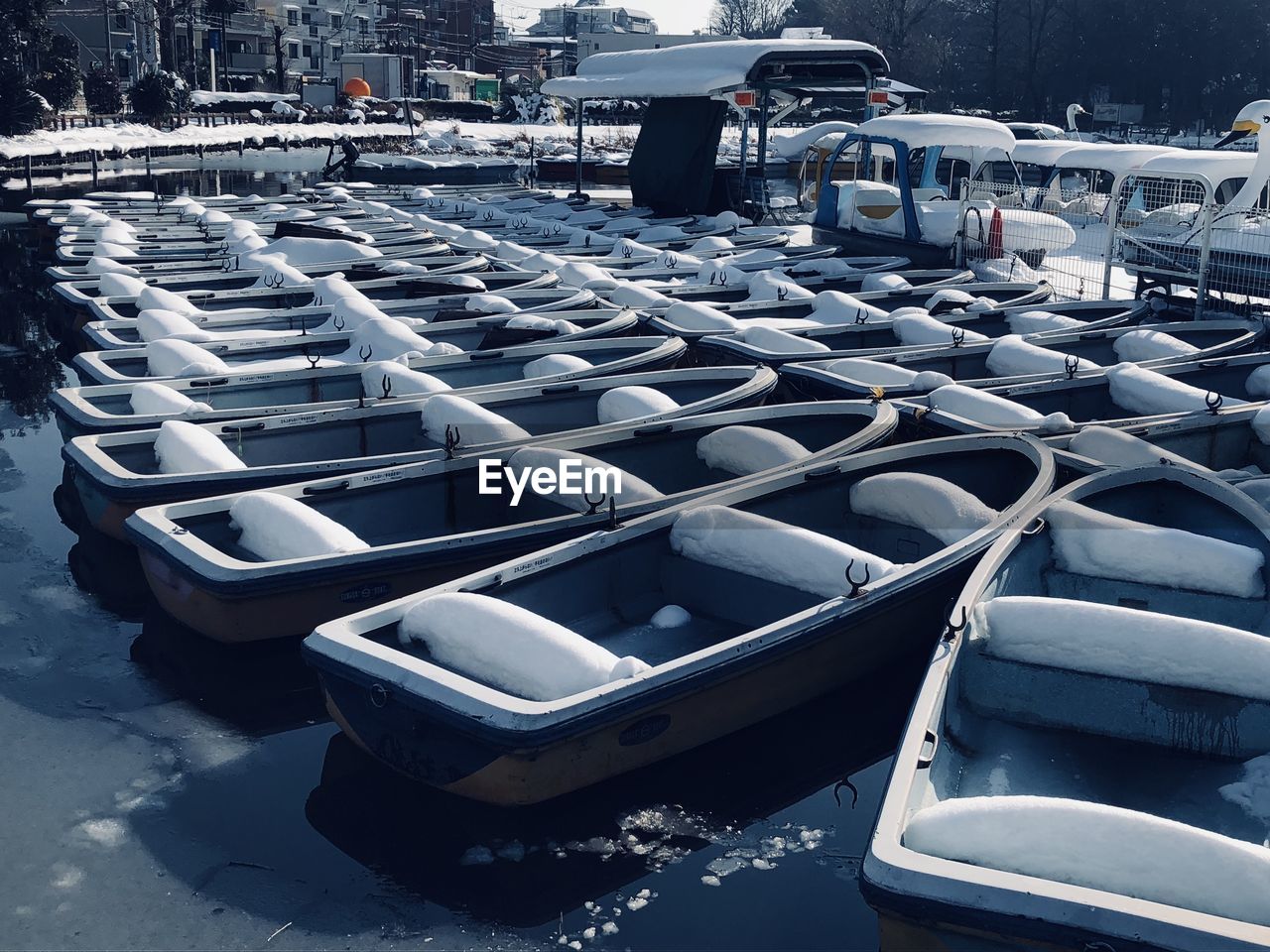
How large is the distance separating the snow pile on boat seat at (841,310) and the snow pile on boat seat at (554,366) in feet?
11.5

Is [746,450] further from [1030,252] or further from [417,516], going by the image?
[1030,252]

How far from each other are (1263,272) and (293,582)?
1132cm

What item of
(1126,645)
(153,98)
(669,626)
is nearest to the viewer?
(1126,645)

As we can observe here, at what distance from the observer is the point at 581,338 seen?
12.1 m

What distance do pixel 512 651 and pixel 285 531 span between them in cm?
205

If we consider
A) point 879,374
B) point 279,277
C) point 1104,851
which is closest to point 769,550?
point 1104,851

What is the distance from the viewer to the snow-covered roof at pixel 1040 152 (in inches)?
839

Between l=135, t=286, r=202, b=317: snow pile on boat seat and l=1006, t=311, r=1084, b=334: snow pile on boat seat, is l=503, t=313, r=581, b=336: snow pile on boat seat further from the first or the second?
l=1006, t=311, r=1084, b=334: snow pile on boat seat

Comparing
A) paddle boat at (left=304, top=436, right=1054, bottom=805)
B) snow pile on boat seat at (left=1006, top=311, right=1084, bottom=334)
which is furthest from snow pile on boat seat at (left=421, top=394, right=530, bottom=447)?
snow pile on boat seat at (left=1006, top=311, right=1084, bottom=334)

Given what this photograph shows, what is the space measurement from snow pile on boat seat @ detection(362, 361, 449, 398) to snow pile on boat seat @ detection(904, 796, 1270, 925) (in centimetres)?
641

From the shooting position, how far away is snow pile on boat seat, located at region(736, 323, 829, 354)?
453 inches

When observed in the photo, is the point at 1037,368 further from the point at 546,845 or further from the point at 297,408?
the point at 546,845

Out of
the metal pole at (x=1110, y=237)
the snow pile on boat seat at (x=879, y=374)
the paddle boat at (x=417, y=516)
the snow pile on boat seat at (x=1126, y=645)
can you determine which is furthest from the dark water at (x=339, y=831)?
the metal pole at (x=1110, y=237)

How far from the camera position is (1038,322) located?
512 inches
